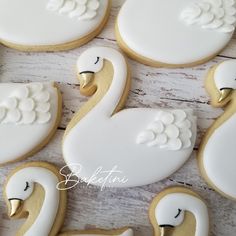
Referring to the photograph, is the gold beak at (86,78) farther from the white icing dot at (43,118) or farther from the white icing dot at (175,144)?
the white icing dot at (175,144)

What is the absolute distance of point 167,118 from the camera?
77cm

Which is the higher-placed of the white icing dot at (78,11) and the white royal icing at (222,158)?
the white icing dot at (78,11)

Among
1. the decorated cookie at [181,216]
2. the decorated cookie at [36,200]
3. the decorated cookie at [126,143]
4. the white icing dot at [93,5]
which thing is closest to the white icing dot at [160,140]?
the decorated cookie at [126,143]

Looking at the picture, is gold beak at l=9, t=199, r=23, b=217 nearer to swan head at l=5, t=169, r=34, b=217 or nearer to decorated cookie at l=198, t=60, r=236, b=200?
swan head at l=5, t=169, r=34, b=217

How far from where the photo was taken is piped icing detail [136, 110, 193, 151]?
76 centimetres

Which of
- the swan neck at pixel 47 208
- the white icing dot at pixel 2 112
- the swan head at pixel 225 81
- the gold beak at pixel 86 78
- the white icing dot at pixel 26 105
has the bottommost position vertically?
the swan neck at pixel 47 208

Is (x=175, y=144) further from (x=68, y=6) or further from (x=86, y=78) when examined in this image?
(x=68, y=6)

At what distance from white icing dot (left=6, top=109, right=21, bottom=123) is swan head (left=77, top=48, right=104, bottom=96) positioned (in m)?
0.15

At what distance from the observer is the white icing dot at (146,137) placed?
0.76 meters

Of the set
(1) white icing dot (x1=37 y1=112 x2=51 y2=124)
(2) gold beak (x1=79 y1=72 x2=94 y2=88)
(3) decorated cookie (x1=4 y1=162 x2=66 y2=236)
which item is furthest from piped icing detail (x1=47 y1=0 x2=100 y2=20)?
(3) decorated cookie (x1=4 y1=162 x2=66 y2=236)

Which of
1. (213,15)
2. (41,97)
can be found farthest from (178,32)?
(41,97)

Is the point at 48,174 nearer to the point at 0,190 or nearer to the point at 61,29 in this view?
the point at 0,190

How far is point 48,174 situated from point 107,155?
0.13 meters

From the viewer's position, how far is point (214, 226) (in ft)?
2.57
